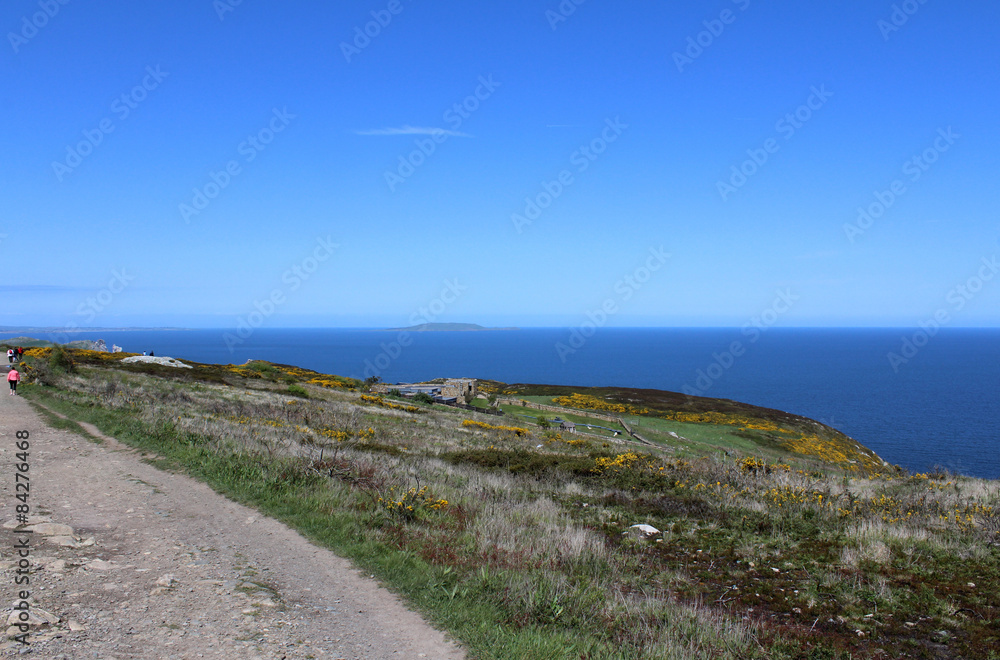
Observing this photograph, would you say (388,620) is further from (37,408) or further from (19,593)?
(37,408)

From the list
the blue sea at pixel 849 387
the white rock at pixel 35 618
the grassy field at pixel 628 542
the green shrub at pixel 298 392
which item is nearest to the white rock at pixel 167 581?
the white rock at pixel 35 618

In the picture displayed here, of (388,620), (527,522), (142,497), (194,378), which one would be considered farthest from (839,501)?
(194,378)

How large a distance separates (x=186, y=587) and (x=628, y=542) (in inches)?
255

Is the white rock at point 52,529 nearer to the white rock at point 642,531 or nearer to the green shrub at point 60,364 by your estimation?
the white rock at point 642,531

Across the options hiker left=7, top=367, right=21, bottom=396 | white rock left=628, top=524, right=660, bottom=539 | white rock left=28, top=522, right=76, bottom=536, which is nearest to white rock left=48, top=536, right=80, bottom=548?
white rock left=28, top=522, right=76, bottom=536

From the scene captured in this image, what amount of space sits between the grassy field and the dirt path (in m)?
0.51

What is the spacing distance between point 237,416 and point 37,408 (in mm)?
5770

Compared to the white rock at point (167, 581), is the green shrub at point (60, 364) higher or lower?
higher

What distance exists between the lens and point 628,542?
9.09m

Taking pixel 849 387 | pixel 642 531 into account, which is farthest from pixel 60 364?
pixel 849 387

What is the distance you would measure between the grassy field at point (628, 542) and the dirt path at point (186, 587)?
0.51 m

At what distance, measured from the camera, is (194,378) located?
3822cm

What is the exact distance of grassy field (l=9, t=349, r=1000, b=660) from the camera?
5.57 meters

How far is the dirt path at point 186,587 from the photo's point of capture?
4589 millimetres
